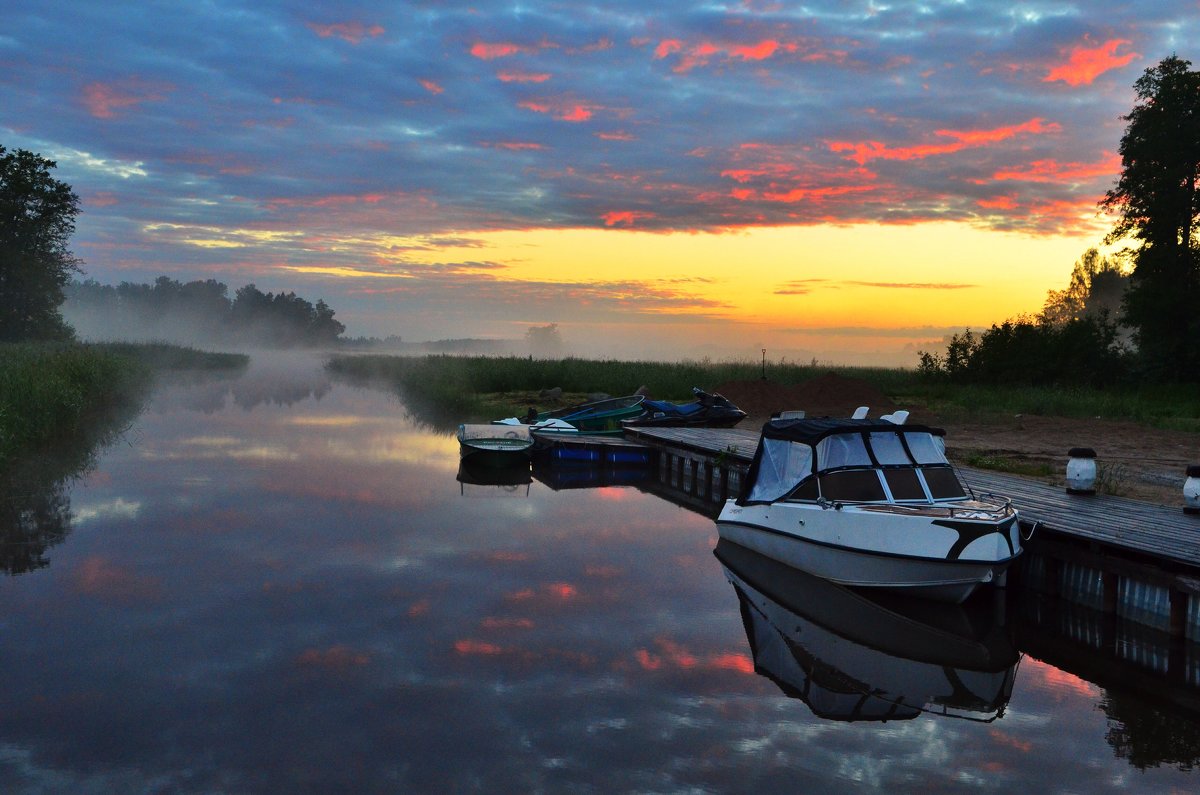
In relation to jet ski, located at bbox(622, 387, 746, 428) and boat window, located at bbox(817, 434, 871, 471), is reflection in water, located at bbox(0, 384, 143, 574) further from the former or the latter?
jet ski, located at bbox(622, 387, 746, 428)

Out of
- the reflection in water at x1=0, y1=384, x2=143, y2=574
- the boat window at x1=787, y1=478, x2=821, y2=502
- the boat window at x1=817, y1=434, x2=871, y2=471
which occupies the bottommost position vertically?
the reflection in water at x1=0, y1=384, x2=143, y2=574

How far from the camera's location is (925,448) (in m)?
14.9

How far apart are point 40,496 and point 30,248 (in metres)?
62.3

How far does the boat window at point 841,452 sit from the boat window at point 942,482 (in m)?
1.02

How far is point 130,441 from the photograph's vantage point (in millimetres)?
30453

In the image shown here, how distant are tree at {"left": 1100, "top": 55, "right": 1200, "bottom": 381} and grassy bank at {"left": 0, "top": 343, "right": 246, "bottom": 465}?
4997 cm

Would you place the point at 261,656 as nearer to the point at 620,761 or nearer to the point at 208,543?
the point at 620,761

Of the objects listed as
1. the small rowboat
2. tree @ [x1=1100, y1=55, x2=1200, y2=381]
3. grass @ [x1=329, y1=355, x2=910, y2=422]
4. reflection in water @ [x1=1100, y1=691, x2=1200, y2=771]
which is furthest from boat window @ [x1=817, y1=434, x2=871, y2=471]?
tree @ [x1=1100, y1=55, x2=1200, y2=381]

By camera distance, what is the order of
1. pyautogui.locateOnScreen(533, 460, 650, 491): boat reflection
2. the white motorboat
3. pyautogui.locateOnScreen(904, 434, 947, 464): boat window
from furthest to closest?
pyautogui.locateOnScreen(533, 460, 650, 491): boat reflection → pyautogui.locateOnScreen(904, 434, 947, 464): boat window → the white motorboat

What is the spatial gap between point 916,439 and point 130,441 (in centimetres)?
2625

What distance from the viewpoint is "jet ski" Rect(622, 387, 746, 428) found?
32.8 metres

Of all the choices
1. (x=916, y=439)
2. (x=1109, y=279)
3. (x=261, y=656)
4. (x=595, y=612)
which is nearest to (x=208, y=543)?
(x=261, y=656)

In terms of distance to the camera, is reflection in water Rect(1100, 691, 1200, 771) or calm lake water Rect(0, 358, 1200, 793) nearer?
calm lake water Rect(0, 358, 1200, 793)

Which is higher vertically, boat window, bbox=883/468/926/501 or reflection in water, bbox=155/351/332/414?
boat window, bbox=883/468/926/501
